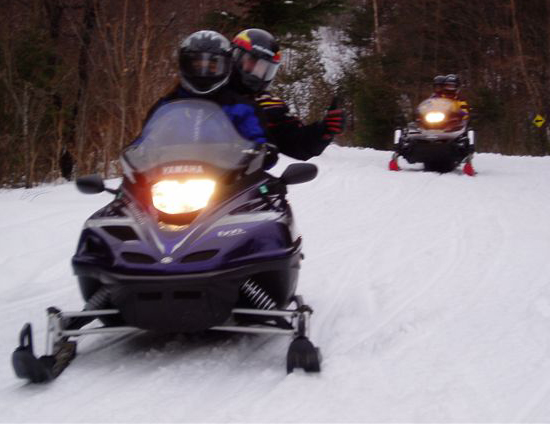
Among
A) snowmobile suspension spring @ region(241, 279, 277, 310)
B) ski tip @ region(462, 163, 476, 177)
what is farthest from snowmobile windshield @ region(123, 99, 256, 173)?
ski tip @ region(462, 163, 476, 177)

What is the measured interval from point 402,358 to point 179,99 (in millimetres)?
1822

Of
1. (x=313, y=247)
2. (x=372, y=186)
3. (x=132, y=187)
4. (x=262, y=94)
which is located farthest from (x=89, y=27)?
(x=132, y=187)

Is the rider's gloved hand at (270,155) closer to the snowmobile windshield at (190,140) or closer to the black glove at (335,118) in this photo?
the snowmobile windshield at (190,140)

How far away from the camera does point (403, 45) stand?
88.0ft

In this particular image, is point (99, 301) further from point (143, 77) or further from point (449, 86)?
point (449, 86)

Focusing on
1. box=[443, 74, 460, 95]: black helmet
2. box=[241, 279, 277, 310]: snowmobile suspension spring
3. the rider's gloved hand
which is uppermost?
the rider's gloved hand

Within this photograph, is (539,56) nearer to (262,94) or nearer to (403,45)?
(403,45)

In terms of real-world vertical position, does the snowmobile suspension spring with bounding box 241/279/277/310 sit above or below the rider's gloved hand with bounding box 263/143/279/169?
below

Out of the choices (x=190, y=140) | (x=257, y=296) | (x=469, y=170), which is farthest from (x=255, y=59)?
Result: (x=469, y=170)

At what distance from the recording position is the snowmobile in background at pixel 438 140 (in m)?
12.3

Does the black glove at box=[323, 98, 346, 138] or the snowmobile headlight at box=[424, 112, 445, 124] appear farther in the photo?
the snowmobile headlight at box=[424, 112, 445, 124]

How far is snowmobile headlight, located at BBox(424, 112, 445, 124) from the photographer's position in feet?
41.6

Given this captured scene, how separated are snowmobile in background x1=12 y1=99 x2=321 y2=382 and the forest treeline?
44.2 inches

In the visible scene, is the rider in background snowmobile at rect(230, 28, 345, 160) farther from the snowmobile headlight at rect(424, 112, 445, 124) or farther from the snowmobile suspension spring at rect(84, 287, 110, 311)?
the snowmobile headlight at rect(424, 112, 445, 124)
